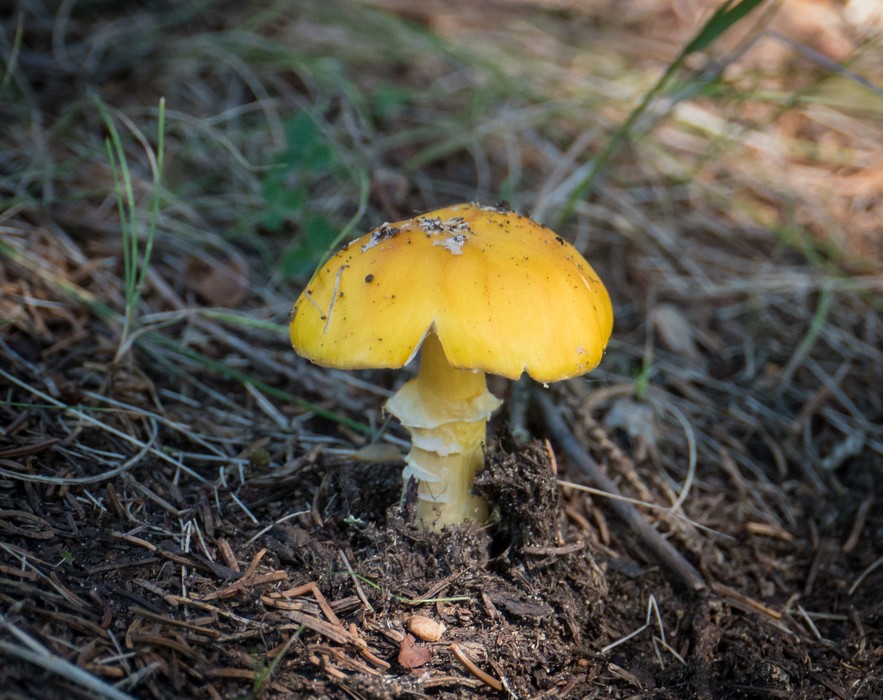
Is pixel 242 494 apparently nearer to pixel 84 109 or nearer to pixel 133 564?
pixel 133 564

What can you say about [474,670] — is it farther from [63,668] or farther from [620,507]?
[63,668]

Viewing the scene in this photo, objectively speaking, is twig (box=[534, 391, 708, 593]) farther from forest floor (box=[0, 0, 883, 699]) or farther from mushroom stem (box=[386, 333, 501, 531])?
mushroom stem (box=[386, 333, 501, 531])

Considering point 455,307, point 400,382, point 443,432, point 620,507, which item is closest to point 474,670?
point 443,432

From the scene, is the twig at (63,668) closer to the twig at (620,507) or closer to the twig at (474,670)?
the twig at (474,670)

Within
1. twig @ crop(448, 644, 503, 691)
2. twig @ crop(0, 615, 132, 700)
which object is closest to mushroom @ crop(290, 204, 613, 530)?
twig @ crop(448, 644, 503, 691)

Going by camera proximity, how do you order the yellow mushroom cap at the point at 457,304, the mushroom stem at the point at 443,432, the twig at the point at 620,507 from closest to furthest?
the yellow mushroom cap at the point at 457,304, the mushroom stem at the point at 443,432, the twig at the point at 620,507

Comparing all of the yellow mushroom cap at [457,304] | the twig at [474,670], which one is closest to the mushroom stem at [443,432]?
→ the yellow mushroom cap at [457,304]

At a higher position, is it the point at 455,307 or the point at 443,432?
the point at 455,307
